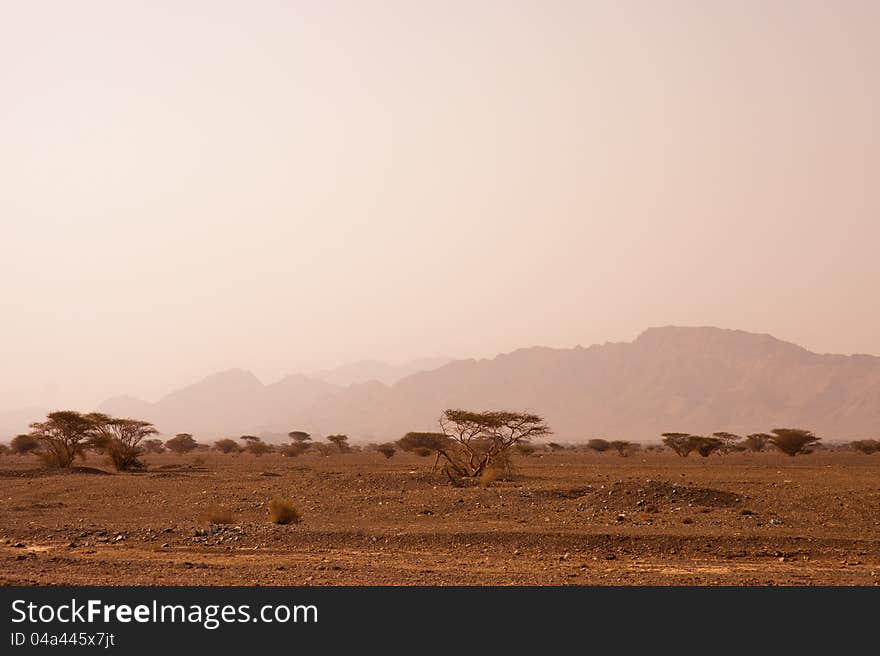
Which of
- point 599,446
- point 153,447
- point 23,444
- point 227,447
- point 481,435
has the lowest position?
point 153,447

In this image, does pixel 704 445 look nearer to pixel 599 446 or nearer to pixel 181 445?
pixel 599 446

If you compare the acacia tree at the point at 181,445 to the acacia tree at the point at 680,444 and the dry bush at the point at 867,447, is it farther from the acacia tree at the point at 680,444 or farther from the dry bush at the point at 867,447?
the dry bush at the point at 867,447

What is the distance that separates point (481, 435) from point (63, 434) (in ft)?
80.1

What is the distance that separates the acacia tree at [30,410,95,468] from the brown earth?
12964mm

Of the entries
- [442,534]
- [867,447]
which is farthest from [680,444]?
[442,534]

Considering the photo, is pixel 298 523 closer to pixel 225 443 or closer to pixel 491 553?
pixel 491 553

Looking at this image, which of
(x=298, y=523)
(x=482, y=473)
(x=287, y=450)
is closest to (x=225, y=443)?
(x=287, y=450)

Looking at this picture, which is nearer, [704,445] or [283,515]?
[283,515]

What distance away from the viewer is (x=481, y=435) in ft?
127

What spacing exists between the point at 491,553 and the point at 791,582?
6.33 m

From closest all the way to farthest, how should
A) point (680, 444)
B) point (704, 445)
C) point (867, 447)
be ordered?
point (704, 445)
point (680, 444)
point (867, 447)

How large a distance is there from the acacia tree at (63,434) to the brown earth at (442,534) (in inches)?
510

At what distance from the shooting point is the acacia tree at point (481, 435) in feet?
121

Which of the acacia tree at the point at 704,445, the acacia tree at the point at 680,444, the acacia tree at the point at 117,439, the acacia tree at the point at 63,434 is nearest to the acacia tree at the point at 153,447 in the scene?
the acacia tree at the point at 117,439
